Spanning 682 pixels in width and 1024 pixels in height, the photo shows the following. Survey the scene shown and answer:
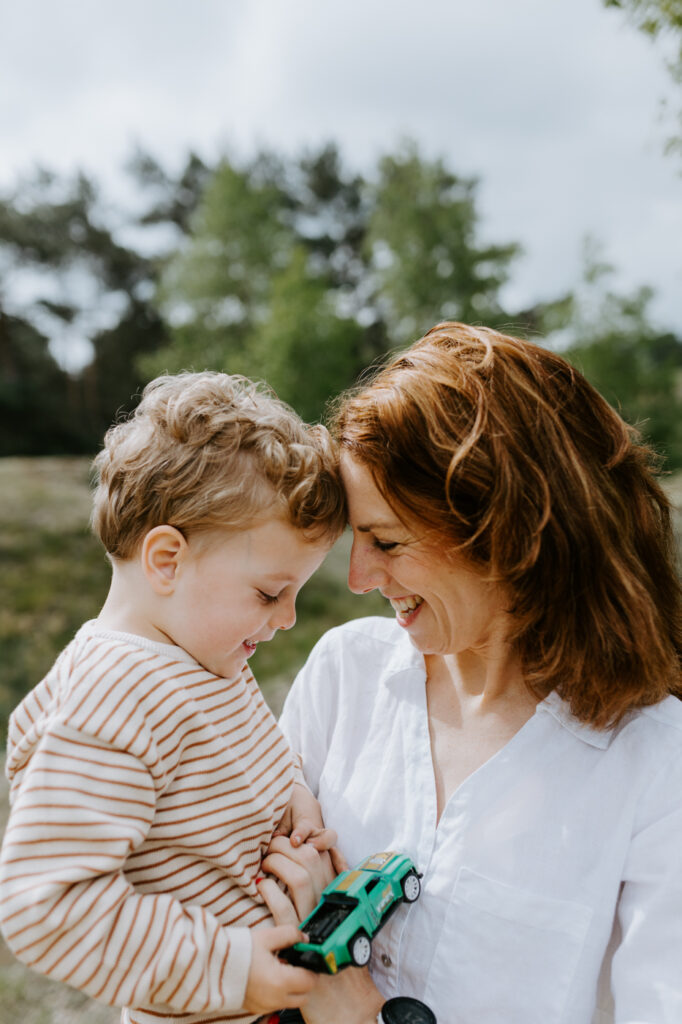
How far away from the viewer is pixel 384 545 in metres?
1.69

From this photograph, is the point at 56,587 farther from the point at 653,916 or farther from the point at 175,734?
the point at 653,916

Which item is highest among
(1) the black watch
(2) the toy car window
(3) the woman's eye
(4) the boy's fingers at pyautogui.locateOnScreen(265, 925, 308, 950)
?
(3) the woman's eye

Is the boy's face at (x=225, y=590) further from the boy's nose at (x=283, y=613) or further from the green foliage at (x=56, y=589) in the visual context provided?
the green foliage at (x=56, y=589)

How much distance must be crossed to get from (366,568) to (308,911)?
0.72m

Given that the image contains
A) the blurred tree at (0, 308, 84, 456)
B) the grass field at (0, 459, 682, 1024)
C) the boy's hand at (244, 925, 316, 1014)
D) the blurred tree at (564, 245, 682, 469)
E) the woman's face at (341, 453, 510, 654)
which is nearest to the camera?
the boy's hand at (244, 925, 316, 1014)

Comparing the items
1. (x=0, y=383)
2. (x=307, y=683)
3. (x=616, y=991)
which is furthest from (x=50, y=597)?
(x=0, y=383)

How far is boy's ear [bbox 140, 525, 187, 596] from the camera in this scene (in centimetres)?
145

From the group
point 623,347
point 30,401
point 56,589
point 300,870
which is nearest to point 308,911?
point 300,870

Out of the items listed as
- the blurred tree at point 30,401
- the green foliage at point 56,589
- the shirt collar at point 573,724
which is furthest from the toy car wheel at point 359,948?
the blurred tree at point 30,401

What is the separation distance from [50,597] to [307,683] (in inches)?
333

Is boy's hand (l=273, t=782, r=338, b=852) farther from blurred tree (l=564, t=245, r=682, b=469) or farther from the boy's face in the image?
blurred tree (l=564, t=245, r=682, b=469)

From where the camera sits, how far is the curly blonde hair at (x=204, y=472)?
1460 millimetres

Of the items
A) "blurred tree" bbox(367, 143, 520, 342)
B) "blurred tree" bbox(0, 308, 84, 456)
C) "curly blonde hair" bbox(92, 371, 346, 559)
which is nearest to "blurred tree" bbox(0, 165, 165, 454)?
"blurred tree" bbox(0, 308, 84, 456)

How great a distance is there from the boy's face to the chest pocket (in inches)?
26.1
